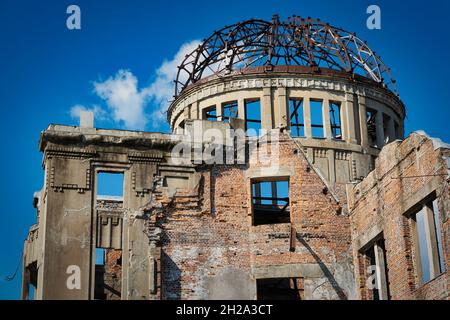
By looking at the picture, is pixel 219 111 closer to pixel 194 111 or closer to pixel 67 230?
pixel 194 111

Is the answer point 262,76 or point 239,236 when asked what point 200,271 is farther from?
point 262,76

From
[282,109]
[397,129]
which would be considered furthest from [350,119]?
[397,129]

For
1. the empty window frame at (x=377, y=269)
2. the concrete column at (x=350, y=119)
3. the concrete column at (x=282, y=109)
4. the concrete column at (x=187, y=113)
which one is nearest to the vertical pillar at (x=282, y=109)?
the concrete column at (x=282, y=109)

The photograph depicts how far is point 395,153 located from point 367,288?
438 centimetres

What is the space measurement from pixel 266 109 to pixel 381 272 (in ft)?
33.8

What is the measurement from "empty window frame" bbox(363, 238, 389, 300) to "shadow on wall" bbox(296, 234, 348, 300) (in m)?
0.83

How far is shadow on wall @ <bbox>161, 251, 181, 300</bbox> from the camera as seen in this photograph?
87.4 ft

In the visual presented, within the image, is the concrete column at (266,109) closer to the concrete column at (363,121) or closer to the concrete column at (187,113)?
the concrete column at (187,113)

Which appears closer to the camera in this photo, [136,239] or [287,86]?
[136,239]

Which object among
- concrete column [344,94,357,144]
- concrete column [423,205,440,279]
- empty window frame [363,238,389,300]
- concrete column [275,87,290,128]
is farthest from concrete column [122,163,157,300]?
concrete column [344,94,357,144]

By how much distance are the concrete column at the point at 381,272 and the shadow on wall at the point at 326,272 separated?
1.37 m

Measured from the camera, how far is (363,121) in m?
35.3

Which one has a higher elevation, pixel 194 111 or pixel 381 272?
pixel 194 111
